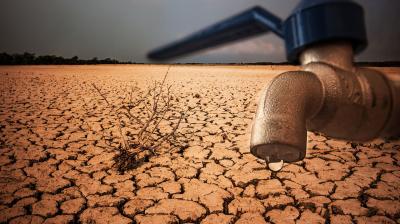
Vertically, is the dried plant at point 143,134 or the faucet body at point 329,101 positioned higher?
the faucet body at point 329,101

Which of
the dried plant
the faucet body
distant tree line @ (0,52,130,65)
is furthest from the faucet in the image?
distant tree line @ (0,52,130,65)

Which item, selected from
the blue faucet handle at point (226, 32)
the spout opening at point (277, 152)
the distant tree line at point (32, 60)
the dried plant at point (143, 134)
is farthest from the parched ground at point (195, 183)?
the distant tree line at point (32, 60)

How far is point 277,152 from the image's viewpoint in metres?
0.53

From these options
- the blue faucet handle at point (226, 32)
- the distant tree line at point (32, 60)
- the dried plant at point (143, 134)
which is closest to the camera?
the blue faucet handle at point (226, 32)

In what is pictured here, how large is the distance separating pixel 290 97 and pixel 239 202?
132 cm

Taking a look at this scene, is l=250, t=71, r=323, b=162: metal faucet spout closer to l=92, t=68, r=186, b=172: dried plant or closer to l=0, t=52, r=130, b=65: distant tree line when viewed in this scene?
l=92, t=68, r=186, b=172: dried plant

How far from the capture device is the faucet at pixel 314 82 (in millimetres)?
467

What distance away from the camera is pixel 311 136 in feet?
9.71

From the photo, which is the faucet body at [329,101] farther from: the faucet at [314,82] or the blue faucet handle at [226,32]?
the blue faucet handle at [226,32]

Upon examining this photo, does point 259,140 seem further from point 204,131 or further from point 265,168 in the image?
point 204,131

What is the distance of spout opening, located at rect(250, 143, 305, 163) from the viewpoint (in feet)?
1.62

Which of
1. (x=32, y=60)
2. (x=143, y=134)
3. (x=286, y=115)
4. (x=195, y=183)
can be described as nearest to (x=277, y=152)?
(x=286, y=115)

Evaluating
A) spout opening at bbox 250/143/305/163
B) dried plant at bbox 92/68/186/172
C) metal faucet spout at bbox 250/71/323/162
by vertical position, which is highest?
metal faucet spout at bbox 250/71/323/162

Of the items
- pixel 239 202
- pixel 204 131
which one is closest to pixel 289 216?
pixel 239 202
